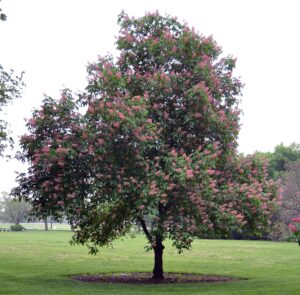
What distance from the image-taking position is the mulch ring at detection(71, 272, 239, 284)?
83.3ft

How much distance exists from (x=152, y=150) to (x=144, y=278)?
7394mm

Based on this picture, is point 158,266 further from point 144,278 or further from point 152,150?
point 152,150

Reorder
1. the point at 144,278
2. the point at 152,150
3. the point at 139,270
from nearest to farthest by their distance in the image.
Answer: the point at 152,150
the point at 144,278
the point at 139,270

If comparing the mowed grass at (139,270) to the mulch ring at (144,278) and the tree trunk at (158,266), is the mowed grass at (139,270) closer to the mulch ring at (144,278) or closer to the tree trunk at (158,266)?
the mulch ring at (144,278)

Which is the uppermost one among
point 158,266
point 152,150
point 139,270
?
point 152,150

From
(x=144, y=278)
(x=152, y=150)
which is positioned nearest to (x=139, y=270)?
(x=144, y=278)

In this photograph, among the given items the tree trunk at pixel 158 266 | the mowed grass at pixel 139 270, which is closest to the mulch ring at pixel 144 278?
the tree trunk at pixel 158 266

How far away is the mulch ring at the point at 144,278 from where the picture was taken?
2540 cm

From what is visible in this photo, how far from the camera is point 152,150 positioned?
76.1 ft

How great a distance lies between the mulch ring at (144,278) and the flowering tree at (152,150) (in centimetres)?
100

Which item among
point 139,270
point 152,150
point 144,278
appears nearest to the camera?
point 152,150

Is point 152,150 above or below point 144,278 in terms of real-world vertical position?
above

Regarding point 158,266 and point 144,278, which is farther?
point 144,278

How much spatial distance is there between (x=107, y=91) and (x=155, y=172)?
179 inches
